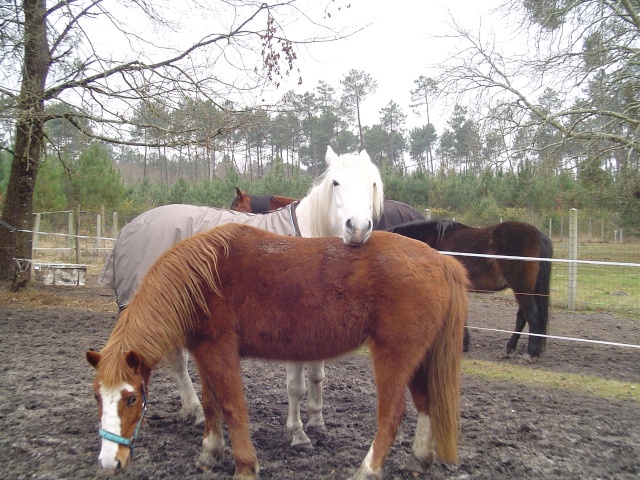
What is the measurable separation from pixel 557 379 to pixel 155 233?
14.4 feet

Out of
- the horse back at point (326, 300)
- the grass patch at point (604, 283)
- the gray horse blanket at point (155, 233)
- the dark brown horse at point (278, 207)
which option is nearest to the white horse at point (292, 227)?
the gray horse blanket at point (155, 233)

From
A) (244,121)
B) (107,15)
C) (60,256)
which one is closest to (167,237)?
(244,121)

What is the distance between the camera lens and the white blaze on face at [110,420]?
2.21m

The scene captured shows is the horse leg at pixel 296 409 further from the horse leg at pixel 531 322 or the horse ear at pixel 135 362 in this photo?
the horse leg at pixel 531 322

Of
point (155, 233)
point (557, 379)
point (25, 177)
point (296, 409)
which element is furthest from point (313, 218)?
point (25, 177)

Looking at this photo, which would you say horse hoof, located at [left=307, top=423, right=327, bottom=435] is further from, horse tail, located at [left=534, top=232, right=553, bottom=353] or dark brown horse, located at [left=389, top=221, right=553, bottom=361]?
horse tail, located at [left=534, top=232, right=553, bottom=353]

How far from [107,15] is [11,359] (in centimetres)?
605

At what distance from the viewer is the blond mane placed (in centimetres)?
250

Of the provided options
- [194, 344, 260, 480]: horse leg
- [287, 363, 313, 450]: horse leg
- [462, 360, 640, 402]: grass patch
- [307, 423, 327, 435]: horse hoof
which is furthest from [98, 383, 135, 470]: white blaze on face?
[462, 360, 640, 402]: grass patch

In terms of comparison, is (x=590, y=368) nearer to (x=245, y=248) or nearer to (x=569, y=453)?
(x=569, y=453)

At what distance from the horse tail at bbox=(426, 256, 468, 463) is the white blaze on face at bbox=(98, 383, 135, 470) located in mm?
1626

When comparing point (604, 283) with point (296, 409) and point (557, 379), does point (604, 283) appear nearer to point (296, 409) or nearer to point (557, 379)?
point (557, 379)

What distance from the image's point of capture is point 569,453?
301 cm

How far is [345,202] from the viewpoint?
3.09 metres
